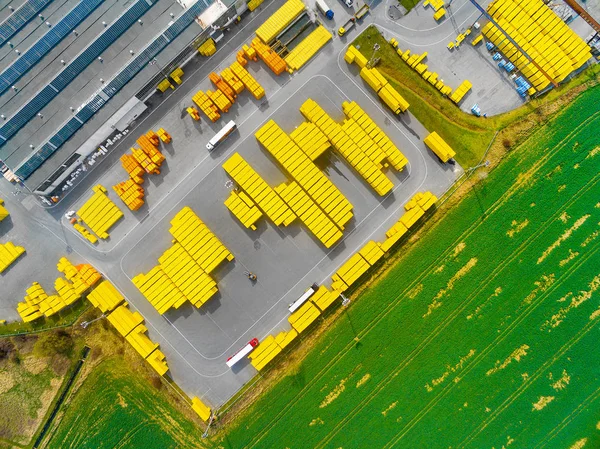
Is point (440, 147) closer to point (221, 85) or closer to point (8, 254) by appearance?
point (221, 85)

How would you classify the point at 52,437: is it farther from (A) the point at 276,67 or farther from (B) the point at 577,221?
(B) the point at 577,221

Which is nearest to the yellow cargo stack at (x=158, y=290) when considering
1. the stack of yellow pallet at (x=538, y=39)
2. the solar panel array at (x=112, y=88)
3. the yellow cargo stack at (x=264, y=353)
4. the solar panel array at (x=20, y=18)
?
the yellow cargo stack at (x=264, y=353)

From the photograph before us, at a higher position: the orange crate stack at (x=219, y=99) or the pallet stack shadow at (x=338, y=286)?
the orange crate stack at (x=219, y=99)

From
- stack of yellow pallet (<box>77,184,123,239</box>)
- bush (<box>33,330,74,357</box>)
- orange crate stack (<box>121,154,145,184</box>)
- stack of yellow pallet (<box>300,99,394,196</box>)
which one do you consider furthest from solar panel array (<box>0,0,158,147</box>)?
bush (<box>33,330,74,357</box>)

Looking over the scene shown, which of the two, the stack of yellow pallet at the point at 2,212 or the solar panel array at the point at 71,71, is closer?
the solar panel array at the point at 71,71

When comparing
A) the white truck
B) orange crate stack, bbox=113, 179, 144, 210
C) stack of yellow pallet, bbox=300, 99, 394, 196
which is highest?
orange crate stack, bbox=113, 179, 144, 210

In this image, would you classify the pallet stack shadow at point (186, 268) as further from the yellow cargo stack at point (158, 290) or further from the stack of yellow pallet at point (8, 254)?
the stack of yellow pallet at point (8, 254)

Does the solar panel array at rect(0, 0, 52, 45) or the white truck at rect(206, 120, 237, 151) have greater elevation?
the solar panel array at rect(0, 0, 52, 45)

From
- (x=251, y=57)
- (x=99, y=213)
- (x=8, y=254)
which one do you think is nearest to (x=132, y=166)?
(x=99, y=213)

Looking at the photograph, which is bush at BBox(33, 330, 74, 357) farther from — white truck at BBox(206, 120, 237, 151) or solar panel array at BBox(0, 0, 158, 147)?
white truck at BBox(206, 120, 237, 151)
